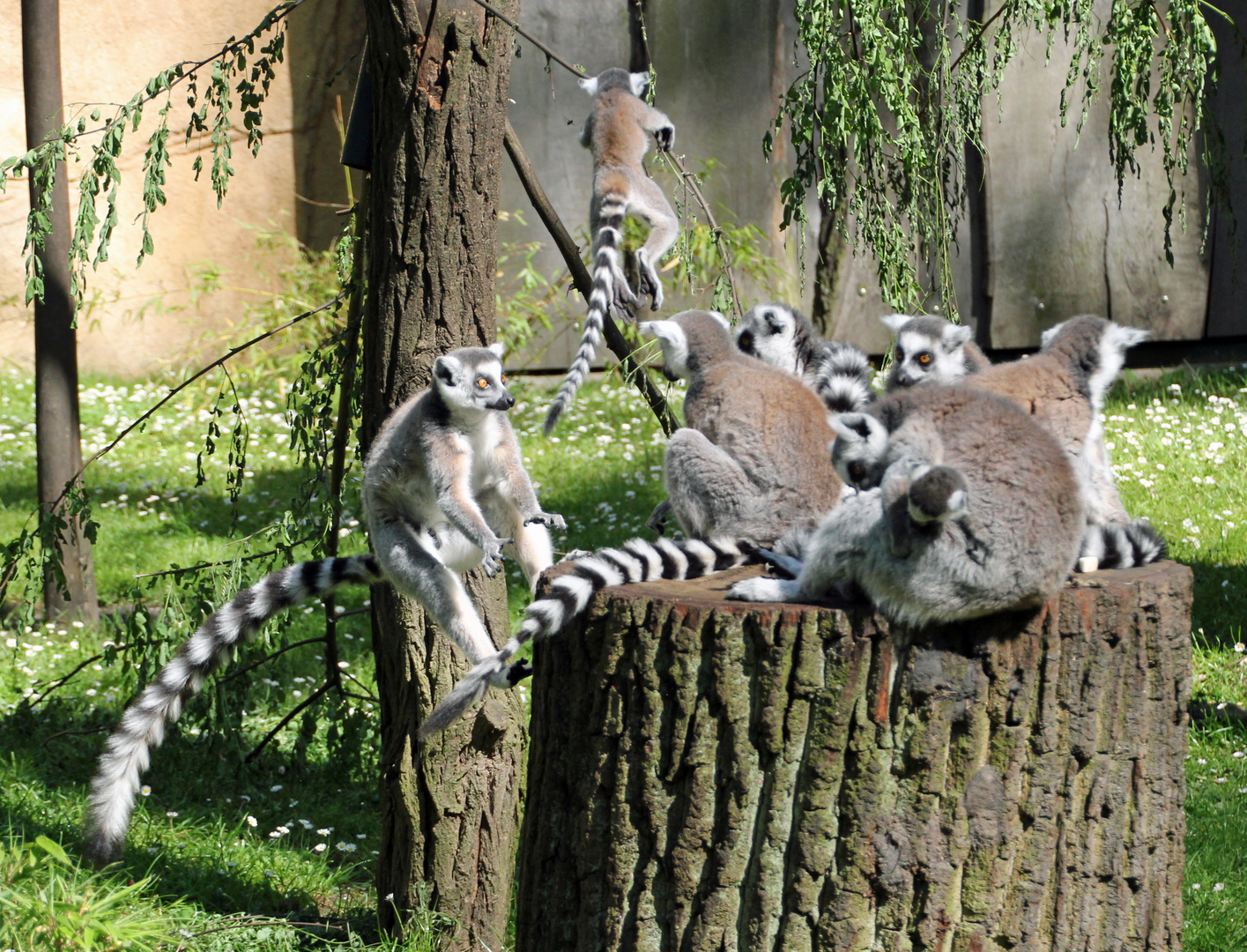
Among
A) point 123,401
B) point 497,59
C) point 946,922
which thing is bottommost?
point 946,922

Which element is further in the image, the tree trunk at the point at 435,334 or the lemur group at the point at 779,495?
the tree trunk at the point at 435,334

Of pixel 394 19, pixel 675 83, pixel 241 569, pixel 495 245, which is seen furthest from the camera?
pixel 675 83

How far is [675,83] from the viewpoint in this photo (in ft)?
29.5

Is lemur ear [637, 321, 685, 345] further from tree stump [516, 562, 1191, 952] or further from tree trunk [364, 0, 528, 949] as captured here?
tree stump [516, 562, 1191, 952]

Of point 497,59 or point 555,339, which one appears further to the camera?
point 555,339

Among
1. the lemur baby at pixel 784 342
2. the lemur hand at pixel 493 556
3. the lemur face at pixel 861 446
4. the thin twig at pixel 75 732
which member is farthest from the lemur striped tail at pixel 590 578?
the thin twig at pixel 75 732

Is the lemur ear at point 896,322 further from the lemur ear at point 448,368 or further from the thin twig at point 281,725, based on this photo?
the thin twig at point 281,725

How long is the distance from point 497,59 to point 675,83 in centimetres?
612

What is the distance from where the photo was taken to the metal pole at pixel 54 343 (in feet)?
17.8

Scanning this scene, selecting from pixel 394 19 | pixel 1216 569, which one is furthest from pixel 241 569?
pixel 1216 569

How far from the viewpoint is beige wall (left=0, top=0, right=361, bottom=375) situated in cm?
971

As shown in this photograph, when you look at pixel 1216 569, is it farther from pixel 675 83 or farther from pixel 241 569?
pixel 675 83

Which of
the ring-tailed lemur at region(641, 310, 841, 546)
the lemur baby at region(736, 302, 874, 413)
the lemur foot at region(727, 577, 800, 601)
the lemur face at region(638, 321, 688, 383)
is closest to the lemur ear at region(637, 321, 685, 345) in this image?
the lemur face at region(638, 321, 688, 383)

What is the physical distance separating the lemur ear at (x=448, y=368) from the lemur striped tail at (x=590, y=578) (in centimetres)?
77
